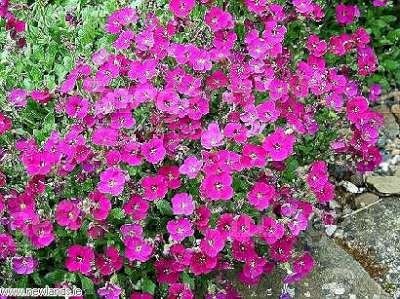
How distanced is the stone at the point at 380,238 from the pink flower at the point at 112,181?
136 cm

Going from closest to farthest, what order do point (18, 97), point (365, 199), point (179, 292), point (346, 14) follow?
point (179, 292) < point (18, 97) < point (365, 199) < point (346, 14)

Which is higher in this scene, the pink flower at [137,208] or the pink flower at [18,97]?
the pink flower at [18,97]

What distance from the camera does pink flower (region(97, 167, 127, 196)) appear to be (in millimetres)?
3194

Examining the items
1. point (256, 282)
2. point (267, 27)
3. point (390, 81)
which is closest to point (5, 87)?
point (267, 27)

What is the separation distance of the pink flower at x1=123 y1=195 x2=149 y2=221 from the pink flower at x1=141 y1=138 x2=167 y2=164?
18 centimetres

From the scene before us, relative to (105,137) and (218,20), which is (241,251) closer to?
(105,137)

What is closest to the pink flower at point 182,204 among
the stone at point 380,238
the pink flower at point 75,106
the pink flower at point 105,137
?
the pink flower at point 105,137

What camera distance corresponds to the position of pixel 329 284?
3.71 metres

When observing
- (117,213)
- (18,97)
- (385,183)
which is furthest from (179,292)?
(385,183)

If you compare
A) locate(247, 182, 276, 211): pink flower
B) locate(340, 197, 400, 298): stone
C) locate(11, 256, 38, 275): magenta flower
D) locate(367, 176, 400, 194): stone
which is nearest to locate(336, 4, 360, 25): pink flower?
locate(367, 176, 400, 194): stone

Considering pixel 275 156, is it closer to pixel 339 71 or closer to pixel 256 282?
pixel 256 282

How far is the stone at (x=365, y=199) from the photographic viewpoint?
417 cm

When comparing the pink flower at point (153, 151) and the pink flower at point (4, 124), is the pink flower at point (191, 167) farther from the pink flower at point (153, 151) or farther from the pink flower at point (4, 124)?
the pink flower at point (4, 124)

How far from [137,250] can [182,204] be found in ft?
0.89
